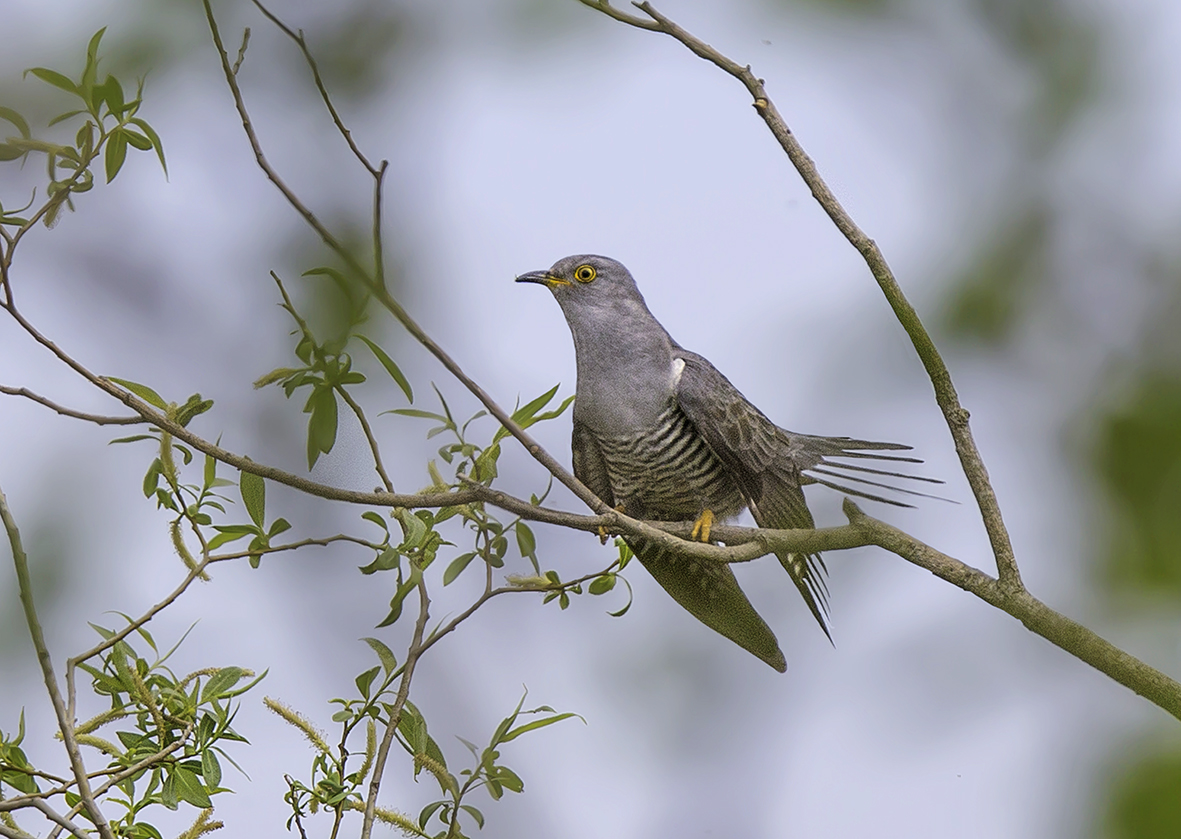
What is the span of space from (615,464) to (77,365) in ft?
7.94

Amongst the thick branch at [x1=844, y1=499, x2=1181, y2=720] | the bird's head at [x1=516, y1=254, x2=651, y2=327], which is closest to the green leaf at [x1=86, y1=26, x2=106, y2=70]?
the thick branch at [x1=844, y1=499, x2=1181, y2=720]

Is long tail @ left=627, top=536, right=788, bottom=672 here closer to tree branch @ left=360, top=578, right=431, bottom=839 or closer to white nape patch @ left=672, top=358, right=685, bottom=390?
white nape patch @ left=672, top=358, right=685, bottom=390

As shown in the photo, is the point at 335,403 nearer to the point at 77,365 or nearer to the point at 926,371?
the point at 77,365

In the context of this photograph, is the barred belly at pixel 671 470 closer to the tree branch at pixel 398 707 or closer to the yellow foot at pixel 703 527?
the yellow foot at pixel 703 527

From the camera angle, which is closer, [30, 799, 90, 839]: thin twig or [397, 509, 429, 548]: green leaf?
[30, 799, 90, 839]: thin twig

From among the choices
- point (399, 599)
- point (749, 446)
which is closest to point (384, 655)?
point (399, 599)

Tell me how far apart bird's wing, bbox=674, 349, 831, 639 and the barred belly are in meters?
0.09

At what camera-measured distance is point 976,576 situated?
6.56ft

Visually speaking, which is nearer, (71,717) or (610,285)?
(71,717)

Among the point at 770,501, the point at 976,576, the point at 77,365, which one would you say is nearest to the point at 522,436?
the point at 77,365

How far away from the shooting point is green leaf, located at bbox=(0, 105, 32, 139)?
1873mm

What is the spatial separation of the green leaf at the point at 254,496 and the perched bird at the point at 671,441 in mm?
1569

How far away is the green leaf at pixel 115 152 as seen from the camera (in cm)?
193

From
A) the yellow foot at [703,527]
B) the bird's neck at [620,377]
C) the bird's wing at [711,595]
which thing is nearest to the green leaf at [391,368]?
the yellow foot at [703,527]
